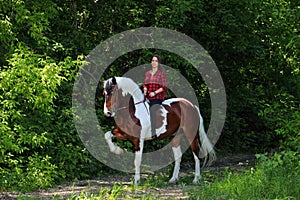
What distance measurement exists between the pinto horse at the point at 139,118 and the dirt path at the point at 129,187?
728mm

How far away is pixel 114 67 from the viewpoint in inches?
476

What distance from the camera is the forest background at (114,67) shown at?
8.82m

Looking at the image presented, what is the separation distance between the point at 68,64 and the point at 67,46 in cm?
233

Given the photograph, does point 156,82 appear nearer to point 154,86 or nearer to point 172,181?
point 154,86

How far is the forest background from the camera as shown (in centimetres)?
882

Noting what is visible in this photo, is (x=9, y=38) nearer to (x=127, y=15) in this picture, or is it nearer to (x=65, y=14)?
(x=65, y=14)

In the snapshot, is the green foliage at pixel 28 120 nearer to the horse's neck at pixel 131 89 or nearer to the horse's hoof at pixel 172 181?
the horse's neck at pixel 131 89

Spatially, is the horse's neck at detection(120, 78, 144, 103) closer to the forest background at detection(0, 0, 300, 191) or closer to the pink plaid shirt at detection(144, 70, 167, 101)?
the pink plaid shirt at detection(144, 70, 167, 101)

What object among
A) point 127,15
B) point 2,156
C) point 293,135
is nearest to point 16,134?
point 2,156

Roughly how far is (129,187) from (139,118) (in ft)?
3.85

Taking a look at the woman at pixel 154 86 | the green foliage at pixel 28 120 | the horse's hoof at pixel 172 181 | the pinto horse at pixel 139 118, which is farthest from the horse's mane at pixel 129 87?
the horse's hoof at pixel 172 181

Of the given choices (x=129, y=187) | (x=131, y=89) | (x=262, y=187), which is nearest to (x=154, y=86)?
(x=131, y=89)

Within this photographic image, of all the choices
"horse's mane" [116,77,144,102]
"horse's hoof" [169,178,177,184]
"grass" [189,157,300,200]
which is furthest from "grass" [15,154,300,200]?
"horse's mane" [116,77,144,102]

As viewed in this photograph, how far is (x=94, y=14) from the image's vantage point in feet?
41.0
